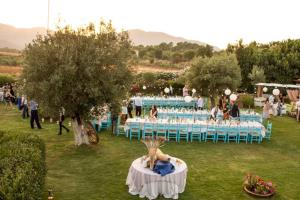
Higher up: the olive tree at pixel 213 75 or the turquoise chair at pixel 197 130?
the olive tree at pixel 213 75

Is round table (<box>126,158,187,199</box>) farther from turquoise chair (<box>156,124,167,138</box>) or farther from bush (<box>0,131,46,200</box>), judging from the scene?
turquoise chair (<box>156,124,167,138</box>)

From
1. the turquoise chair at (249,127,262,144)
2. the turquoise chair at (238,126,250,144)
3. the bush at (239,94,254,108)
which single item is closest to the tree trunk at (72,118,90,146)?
the turquoise chair at (238,126,250,144)

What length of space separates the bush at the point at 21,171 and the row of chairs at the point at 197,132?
7.53m

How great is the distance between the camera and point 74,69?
12.9 metres

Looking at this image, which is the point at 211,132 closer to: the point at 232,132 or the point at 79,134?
the point at 232,132

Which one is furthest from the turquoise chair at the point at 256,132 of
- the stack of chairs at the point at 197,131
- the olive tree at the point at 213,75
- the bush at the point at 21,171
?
the bush at the point at 21,171

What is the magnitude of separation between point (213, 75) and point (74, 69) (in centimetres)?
1524

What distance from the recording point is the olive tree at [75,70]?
12977mm

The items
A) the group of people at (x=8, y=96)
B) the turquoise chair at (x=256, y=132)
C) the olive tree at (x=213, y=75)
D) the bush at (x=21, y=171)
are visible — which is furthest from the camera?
the group of people at (x=8, y=96)

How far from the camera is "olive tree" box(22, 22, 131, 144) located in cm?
1298

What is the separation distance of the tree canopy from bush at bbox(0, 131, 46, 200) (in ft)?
9.62

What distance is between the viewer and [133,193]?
10.7m

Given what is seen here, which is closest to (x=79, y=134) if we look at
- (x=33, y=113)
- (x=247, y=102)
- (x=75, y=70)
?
(x=75, y=70)

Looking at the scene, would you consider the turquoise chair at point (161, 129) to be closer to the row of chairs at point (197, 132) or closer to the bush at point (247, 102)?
the row of chairs at point (197, 132)
